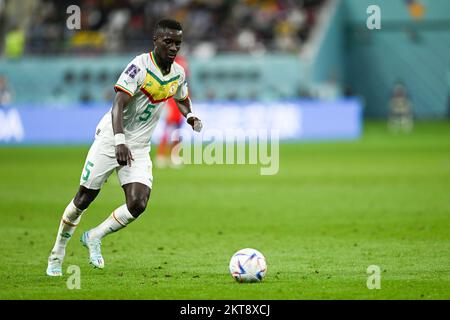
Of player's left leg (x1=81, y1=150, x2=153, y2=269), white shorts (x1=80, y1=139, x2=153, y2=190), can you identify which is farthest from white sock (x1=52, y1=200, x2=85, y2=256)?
white shorts (x1=80, y1=139, x2=153, y2=190)

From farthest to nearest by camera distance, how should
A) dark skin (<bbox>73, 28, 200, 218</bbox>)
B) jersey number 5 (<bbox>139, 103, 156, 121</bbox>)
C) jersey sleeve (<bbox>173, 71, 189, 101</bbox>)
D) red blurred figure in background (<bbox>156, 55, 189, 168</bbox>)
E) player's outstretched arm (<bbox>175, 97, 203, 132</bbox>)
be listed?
red blurred figure in background (<bbox>156, 55, 189, 168</bbox>)
player's outstretched arm (<bbox>175, 97, 203, 132</bbox>)
jersey sleeve (<bbox>173, 71, 189, 101</bbox>)
jersey number 5 (<bbox>139, 103, 156, 121</bbox>)
dark skin (<bbox>73, 28, 200, 218</bbox>)

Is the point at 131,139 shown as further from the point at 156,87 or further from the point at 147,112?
the point at 156,87

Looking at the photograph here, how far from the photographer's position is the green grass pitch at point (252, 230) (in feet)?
28.5

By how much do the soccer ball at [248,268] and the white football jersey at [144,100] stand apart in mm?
1752

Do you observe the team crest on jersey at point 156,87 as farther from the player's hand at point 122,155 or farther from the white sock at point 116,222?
Answer: the white sock at point 116,222

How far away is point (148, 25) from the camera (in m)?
40.0

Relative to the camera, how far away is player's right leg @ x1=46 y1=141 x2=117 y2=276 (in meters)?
9.45

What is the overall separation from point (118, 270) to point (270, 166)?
49.5ft

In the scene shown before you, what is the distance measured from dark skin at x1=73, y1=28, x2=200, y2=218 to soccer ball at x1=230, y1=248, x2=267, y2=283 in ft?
3.93

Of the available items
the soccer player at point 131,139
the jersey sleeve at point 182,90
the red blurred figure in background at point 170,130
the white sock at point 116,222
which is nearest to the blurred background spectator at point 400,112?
the red blurred figure in background at point 170,130

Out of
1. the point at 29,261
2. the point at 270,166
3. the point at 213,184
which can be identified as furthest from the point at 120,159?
the point at 270,166

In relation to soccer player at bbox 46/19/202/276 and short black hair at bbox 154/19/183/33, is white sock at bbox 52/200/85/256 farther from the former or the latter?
short black hair at bbox 154/19/183/33

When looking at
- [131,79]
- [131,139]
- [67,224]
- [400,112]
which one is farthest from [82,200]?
[400,112]

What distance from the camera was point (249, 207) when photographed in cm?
1603
